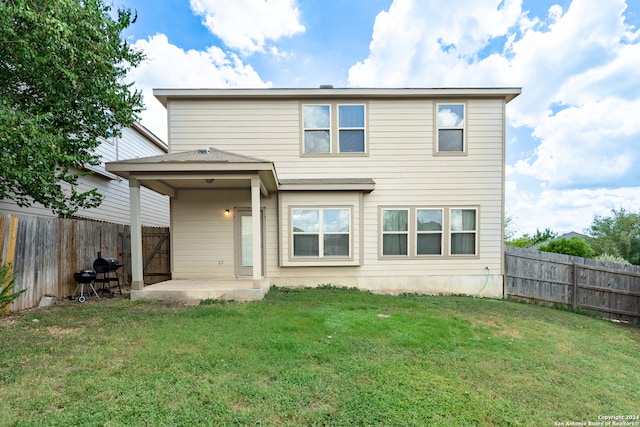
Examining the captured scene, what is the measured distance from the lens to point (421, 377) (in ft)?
9.80

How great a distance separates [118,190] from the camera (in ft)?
35.3

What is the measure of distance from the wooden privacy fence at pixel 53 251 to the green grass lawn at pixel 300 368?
651mm

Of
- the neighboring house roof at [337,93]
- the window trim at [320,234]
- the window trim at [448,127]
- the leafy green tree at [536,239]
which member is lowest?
the leafy green tree at [536,239]

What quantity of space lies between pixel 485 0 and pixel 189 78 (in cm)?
1274

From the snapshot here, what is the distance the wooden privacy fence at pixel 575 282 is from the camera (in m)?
7.41

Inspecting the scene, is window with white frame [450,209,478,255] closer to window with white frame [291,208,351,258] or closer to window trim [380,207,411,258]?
window trim [380,207,411,258]

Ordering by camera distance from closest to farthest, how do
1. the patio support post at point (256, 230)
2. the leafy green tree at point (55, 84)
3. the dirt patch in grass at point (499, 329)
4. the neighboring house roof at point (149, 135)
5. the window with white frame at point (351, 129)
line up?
the leafy green tree at point (55, 84)
the dirt patch in grass at point (499, 329)
the patio support post at point (256, 230)
the window with white frame at point (351, 129)
the neighboring house roof at point (149, 135)

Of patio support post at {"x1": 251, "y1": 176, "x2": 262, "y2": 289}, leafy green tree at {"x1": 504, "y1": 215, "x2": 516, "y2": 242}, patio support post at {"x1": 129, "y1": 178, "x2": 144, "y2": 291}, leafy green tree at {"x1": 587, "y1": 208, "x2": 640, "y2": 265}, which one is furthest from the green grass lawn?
leafy green tree at {"x1": 504, "y1": 215, "x2": 516, "y2": 242}

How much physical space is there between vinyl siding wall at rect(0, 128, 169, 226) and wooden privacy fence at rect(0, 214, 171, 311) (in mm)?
2097

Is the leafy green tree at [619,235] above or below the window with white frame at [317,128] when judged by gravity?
below

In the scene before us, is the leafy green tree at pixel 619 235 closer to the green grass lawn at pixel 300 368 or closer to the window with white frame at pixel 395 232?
the window with white frame at pixel 395 232

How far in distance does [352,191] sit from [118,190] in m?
9.20

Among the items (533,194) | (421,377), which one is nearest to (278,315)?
(421,377)

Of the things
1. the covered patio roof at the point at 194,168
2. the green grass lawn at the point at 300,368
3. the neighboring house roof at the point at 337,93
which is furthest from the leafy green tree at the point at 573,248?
the covered patio roof at the point at 194,168
